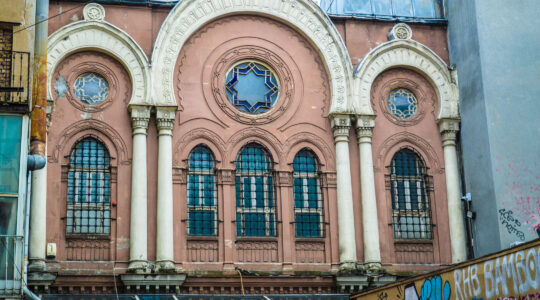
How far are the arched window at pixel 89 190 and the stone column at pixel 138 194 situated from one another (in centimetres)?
82

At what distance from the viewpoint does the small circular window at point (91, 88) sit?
1059 inches

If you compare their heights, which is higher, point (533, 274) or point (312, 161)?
point (312, 161)

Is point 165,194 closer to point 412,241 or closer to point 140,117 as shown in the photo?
point 140,117

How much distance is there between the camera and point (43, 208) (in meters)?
25.0

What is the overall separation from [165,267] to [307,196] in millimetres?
5313

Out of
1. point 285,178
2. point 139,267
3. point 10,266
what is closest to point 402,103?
point 285,178

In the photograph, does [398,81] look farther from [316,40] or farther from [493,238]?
[493,238]

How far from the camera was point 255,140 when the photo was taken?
27.9 m

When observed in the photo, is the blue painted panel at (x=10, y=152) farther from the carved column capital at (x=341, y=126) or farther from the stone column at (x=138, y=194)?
the carved column capital at (x=341, y=126)

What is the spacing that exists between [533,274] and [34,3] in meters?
14.2

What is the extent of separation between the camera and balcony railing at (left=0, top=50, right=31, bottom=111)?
64.7ft

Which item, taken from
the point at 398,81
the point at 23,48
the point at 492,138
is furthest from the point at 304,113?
the point at 23,48

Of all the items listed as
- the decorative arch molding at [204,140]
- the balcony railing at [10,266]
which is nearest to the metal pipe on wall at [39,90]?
the balcony railing at [10,266]

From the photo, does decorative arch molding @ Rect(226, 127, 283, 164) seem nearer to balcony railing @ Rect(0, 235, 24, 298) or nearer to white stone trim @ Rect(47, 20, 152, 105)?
white stone trim @ Rect(47, 20, 152, 105)
